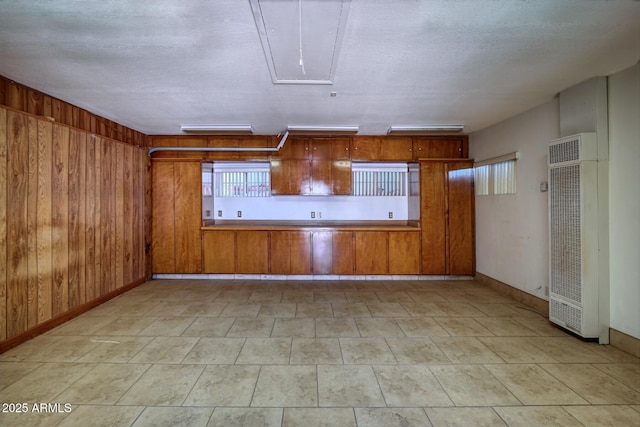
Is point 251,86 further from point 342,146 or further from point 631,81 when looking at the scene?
point 631,81

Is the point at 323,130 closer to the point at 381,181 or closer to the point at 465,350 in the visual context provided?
the point at 381,181

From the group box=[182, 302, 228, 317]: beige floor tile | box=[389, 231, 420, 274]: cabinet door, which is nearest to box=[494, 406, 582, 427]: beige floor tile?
box=[182, 302, 228, 317]: beige floor tile

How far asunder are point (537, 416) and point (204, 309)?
12.3 feet

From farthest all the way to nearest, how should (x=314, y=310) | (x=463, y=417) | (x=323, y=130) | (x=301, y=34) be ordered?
(x=323, y=130) → (x=314, y=310) → (x=301, y=34) → (x=463, y=417)

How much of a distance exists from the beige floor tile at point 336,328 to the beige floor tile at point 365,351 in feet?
0.49

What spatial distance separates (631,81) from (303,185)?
448 centimetres

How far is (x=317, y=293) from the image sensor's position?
15.8 ft

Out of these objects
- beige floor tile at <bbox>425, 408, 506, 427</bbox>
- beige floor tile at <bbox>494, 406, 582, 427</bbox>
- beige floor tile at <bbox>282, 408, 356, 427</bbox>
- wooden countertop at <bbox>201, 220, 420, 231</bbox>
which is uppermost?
wooden countertop at <bbox>201, 220, 420, 231</bbox>

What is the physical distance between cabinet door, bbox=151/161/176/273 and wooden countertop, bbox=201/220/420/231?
689 mm

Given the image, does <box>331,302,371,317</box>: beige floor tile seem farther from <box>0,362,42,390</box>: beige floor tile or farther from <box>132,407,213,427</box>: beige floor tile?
<box>0,362,42,390</box>: beige floor tile

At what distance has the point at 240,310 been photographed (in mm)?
4078

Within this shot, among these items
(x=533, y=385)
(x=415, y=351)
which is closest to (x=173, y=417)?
(x=415, y=351)

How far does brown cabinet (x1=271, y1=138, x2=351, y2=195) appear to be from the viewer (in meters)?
5.72

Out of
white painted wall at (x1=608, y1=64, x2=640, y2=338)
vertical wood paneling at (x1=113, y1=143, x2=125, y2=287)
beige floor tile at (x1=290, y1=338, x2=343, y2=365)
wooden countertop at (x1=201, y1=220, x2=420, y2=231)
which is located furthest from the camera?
wooden countertop at (x1=201, y1=220, x2=420, y2=231)
